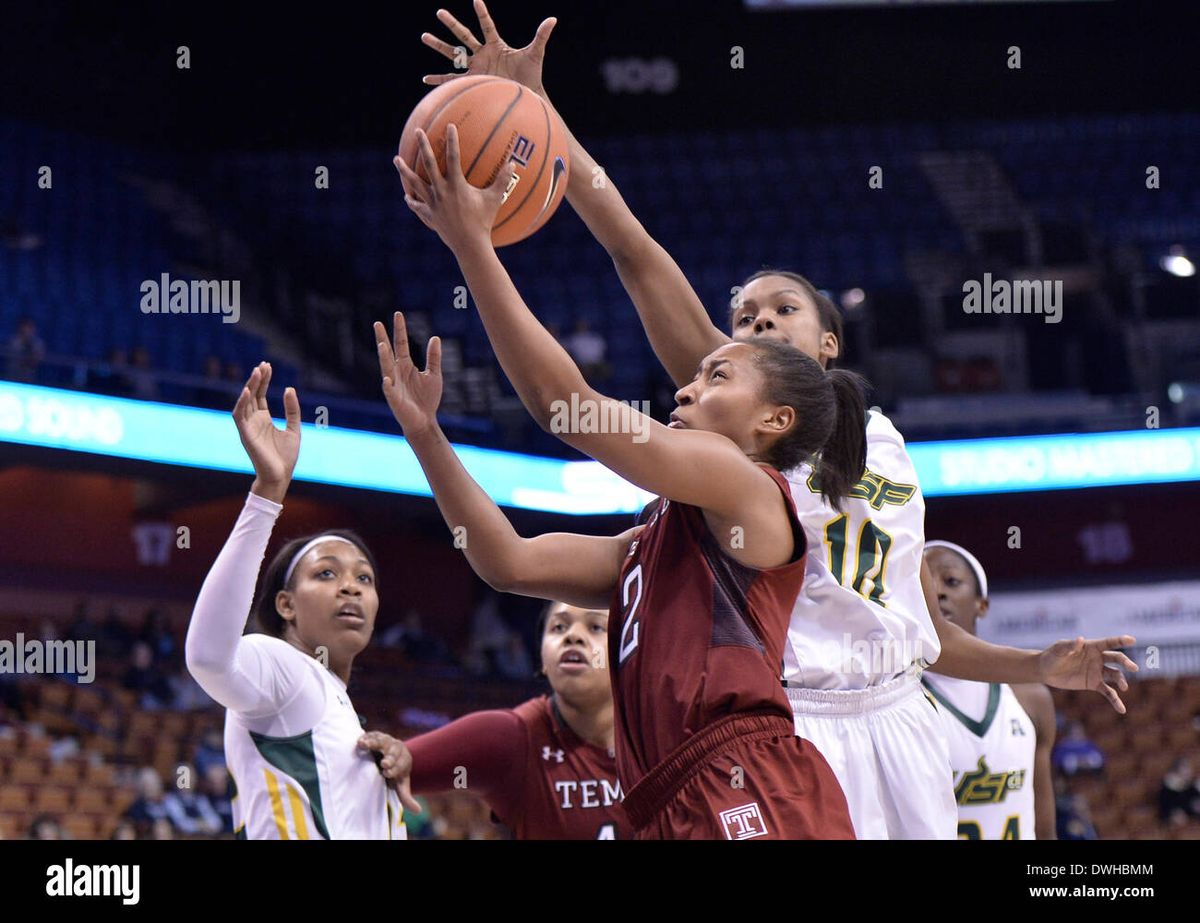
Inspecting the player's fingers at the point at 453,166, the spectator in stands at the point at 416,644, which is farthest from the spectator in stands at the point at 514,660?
the player's fingers at the point at 453,166

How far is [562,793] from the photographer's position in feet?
13.2

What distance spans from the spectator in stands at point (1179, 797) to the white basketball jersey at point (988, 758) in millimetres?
7251

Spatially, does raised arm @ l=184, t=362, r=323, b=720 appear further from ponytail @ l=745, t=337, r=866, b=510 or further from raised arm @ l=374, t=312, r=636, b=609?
ponytail @ l=745, t=337, r=866, b=510

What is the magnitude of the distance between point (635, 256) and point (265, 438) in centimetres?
102

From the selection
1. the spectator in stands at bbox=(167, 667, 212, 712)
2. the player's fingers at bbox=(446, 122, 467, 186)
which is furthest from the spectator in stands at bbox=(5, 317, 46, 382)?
the player's fingers at bbox=(446, 122, 467, 186)

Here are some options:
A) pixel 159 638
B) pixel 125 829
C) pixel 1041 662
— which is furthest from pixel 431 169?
pixel 159 638

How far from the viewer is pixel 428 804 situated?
423 inches

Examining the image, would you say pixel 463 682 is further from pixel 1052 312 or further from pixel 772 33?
pixel 772 33

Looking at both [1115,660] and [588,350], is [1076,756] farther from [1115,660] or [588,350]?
[1115,660]

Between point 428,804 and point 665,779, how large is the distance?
8.65m

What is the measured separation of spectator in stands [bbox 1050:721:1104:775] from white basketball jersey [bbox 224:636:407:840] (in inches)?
390

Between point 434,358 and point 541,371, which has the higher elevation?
point 434,358

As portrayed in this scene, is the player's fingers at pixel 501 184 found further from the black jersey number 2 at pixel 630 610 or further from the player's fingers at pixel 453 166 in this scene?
the black jersey number 2 at pixel 630 610

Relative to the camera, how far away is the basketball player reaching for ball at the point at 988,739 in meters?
4.72
